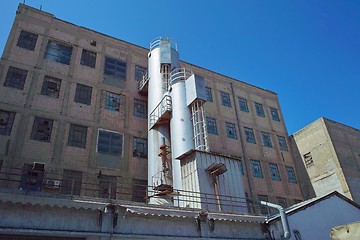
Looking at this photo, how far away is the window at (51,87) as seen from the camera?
58.7 feet

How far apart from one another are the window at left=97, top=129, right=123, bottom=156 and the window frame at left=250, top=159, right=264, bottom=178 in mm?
11657

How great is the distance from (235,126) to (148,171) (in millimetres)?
10811

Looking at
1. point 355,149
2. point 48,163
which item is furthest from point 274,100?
point 48,163

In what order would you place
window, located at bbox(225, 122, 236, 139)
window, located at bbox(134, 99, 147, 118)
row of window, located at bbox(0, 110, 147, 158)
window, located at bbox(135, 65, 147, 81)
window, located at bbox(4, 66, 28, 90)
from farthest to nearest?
window, located at bbox(225, 122, 236, 139) → window, located at bbox(135, 65, 147, 81) → window, located at bbox(134, 99, 147, 118) → window, located at bbox(4, 66, 28, 90) → row of window, located at bbox(0, 110, 147, 158)

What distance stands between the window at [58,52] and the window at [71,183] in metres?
8.20

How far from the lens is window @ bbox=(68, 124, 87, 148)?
17109mm

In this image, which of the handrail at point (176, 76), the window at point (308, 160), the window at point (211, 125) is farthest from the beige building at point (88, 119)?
the handrail at point (176, 76)

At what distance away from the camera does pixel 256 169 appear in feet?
78.7

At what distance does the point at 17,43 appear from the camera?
18.3m

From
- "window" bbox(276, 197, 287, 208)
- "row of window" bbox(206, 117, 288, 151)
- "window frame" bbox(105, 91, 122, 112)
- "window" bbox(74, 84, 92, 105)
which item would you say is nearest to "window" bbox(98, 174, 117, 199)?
"window frame" bbox(105, 91, 122, 112)

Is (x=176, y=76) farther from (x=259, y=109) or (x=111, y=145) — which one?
(x=259, y=109)

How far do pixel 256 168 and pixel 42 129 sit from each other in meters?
17.0

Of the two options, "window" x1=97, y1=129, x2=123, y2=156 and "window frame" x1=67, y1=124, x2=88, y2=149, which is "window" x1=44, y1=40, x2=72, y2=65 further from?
"window" x1=97, y1=129, x2=123, y2=156

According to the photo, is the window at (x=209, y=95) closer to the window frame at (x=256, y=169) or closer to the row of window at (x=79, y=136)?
the window frame at (x=256, y=169)
